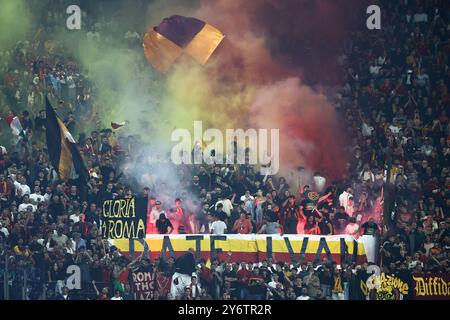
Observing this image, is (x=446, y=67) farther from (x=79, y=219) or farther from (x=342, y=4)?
(x=79, y=219)

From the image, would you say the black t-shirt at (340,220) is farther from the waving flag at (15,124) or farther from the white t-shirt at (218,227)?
the waving flag at (15,124)

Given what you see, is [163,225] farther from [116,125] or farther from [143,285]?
[116,125]

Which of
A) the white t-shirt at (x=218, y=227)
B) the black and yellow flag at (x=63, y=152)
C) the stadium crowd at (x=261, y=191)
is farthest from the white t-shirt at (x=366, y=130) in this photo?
the black and yellow flag at (x=63, y=152)

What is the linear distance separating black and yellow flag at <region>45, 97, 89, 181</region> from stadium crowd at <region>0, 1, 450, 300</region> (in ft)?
0.39

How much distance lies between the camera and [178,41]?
2097 cm

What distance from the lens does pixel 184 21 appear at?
2088 cm

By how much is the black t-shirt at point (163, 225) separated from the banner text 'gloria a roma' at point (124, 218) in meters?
0.22

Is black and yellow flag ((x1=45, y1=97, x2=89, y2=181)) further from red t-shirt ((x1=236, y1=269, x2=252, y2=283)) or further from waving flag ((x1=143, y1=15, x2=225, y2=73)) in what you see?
red t-shirt ((x1=236, y1=269, x2=252, y2=283))

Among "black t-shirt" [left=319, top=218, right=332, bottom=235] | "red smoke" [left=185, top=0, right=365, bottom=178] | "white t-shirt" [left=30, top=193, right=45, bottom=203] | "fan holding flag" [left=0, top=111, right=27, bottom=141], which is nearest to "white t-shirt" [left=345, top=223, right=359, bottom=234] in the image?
"black t-shirt" [left=319, top=218, right=332, bottom=235]

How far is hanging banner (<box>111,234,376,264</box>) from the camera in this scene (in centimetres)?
1994

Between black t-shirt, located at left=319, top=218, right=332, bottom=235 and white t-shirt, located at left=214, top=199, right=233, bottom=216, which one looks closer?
black t-shirt, located at left=319, top=218, right=332, bottom=235

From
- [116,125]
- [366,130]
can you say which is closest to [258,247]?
[366,130]

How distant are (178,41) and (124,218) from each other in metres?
3.08

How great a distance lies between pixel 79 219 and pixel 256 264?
286 centimetres
